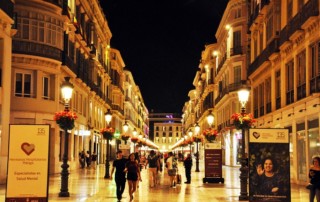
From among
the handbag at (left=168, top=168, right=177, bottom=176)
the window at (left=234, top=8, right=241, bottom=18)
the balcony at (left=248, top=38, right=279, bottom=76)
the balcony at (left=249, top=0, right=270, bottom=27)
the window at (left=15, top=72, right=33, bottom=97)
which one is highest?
the window at (left=234, top=8, right=241, bottom=18)

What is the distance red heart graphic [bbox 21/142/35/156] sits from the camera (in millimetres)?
13500

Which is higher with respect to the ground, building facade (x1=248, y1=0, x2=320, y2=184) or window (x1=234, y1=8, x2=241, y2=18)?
window (x1=234, y1=8, x2=241, y2=18)

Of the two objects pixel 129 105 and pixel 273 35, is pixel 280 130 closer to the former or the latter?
pixel 273 35

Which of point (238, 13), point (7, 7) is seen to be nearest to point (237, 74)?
Answer: point (238, 13)

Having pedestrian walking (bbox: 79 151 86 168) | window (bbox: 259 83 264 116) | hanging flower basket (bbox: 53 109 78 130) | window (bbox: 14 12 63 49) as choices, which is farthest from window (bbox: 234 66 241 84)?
hanging flower basket (bbox: 53 109 78 130)

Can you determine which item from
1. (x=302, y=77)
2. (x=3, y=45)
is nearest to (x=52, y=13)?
(x=3, y=45)

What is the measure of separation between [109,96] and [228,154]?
2271 centimetres

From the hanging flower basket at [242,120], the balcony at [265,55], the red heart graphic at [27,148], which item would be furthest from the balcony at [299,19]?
the red heart graphic at [27,148]

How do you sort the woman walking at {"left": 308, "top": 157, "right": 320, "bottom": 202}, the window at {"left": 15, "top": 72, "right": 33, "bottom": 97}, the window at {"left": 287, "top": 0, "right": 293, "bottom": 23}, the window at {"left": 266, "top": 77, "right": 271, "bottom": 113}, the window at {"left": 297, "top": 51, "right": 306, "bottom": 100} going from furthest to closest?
the window at {"left": 266, "top": 77, "right": 271, "bottom": 113}
the window at {"left": 15, "top": 72, "right": 33, "bottom": 97}
the window at {"left": 287, "top": 0, "right": 293, "bottom": 23}
the window at {"left": 297, "top": 51, "right": 306, "bottom": 100}
the woman walking at {"left": 308, "top": 157, "right": 320, "bottom": 202}

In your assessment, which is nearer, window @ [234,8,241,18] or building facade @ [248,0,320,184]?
building facade @ [248,0,320,184]

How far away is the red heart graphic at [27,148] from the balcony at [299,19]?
52.5 ft

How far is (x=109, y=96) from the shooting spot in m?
81.2

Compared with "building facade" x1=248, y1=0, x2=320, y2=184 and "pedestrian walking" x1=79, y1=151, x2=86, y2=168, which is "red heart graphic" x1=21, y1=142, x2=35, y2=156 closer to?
"building facade" x1=248, y1=0, x2=320, y2=184

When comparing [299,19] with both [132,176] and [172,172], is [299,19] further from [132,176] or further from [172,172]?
[132,176]
